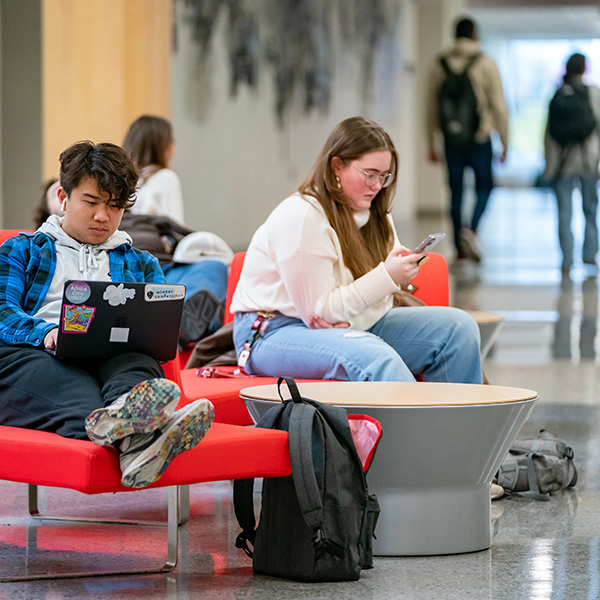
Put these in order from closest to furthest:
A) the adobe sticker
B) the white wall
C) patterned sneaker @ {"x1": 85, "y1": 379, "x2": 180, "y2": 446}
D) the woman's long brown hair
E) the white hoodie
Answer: patterned sneaker @ {"x1": 85, "y1": 379, "x2": 180, "y2": 446} < the adobe sticker < the white hoodie < the woman's long brown hair < the white wall

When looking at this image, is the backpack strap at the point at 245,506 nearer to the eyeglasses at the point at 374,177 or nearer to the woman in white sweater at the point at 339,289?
the woman in white sweater at the point at 339,289

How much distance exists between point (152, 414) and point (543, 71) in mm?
37495

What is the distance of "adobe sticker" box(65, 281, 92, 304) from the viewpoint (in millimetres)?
2727

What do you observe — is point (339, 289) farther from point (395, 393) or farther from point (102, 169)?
point (102, 169)

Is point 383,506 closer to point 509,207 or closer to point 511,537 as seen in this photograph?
point 511,537

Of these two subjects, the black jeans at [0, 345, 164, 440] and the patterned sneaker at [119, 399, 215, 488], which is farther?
the black jeans at [0, 345, 164, 440]

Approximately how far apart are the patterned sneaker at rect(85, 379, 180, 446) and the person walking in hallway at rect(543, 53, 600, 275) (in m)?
9.11

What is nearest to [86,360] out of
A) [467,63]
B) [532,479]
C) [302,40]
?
[532,479]

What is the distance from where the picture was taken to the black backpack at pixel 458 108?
1134 cm

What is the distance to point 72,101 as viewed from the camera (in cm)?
838

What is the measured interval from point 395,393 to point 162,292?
0.71 meters

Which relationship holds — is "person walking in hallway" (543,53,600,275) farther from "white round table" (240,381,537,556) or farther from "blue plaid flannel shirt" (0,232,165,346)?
"blue plaid flannel shirt" (0,232,165,346)

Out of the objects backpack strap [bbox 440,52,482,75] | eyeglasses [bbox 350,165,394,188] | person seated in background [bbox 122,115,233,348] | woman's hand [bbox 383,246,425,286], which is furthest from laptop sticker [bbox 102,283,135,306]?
backpack strap [bbox 440,52,482,75]

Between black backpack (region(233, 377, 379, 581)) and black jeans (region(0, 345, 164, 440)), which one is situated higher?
black jeans (region(0, 345, 164, 440))
